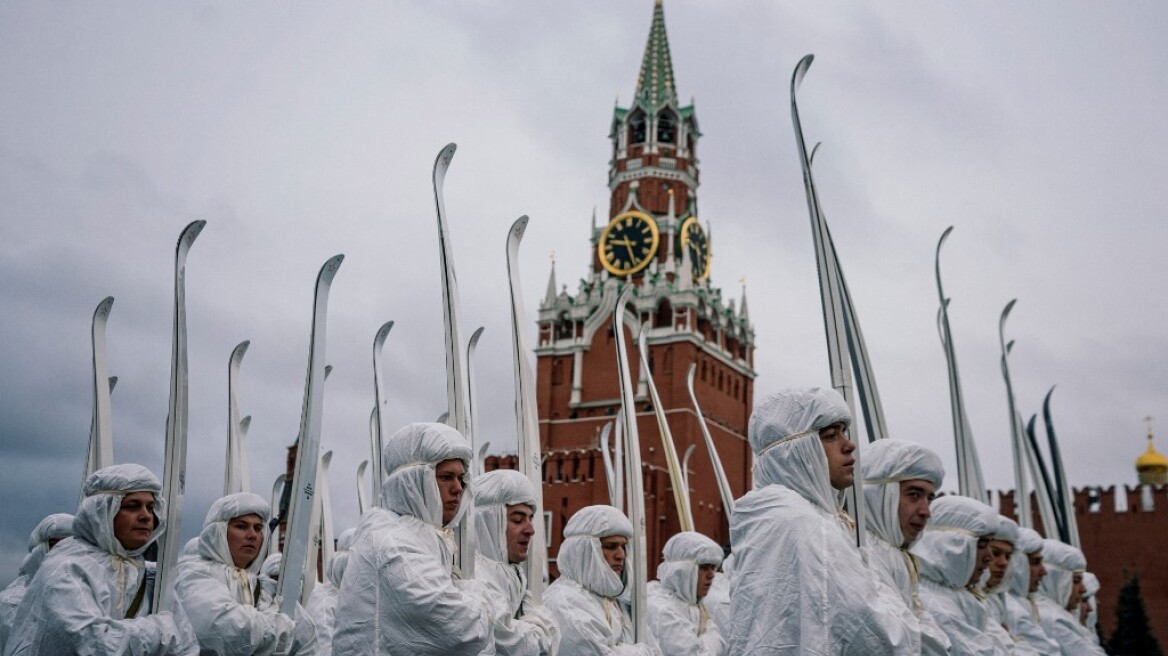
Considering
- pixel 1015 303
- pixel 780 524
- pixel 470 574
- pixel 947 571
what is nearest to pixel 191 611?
pixel 470 574

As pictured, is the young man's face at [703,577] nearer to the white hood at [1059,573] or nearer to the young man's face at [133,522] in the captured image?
the white hood at [1059,573]

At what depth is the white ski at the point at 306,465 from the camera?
281 inches

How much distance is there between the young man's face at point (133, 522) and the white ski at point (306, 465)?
2.91 ft

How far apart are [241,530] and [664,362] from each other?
58.9 m

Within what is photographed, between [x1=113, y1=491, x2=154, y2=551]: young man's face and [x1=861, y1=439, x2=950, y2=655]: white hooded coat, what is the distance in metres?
4.48

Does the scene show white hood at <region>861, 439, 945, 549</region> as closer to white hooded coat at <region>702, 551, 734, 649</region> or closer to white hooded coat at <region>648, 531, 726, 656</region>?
white hooded coat at <region>648, 531, 726, 656</region>

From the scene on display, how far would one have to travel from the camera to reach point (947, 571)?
302 inches

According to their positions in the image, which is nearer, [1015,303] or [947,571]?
[947,571]

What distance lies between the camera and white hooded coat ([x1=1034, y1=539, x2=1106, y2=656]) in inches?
414

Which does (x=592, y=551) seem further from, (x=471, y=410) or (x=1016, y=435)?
(x=1016, y=435)

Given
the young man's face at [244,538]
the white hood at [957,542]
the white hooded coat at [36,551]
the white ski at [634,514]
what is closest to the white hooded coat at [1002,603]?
the white hood at [957,542]

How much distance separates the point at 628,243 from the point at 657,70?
1422cm

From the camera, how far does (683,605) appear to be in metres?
11.3

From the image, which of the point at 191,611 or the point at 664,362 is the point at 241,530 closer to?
the point at 191,611
